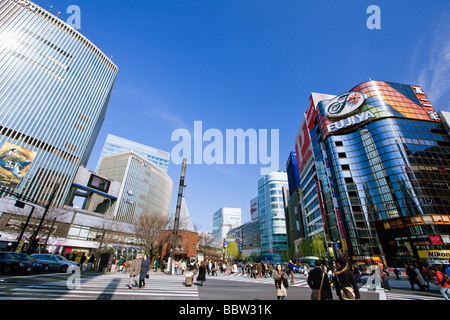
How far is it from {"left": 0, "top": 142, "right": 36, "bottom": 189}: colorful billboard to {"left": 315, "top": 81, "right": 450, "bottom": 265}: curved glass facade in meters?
72.1

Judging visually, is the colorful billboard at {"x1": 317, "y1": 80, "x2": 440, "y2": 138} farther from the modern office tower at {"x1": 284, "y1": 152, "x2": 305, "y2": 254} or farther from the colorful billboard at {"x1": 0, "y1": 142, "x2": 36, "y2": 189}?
the colorful billboard at {"x1": 0, "y1": 142, "x2": 36, "y2": 189}

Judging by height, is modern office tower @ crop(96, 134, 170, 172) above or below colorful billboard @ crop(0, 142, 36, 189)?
above

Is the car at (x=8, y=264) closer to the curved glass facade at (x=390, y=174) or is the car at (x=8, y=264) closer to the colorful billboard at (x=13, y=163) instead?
the colorful billboard at (x=13, y=163)

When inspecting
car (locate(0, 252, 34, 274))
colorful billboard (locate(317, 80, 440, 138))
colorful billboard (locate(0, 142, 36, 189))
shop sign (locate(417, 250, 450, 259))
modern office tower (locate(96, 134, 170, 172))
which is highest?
modern office tower (locate(96, 134, 170, 172))

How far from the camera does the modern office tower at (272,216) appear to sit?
92.4 metres

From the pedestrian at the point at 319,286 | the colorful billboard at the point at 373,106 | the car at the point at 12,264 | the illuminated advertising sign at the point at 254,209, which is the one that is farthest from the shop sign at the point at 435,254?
the illuminated advertising sign at the point at 254,209

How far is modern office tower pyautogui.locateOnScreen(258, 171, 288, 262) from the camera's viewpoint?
92.4 meters

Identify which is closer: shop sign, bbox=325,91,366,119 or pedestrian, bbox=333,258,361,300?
pedestrian, bbox=333,258,361,300

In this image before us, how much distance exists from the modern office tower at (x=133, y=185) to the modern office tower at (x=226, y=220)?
223 ft

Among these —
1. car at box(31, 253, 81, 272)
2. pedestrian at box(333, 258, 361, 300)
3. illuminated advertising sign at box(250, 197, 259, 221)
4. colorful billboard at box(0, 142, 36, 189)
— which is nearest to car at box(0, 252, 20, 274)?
car at box(31, 253, 81, 272)

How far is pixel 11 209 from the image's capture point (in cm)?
3925

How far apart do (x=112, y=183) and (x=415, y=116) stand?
86049mm

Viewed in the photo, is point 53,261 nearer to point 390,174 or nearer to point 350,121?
point 390,174
